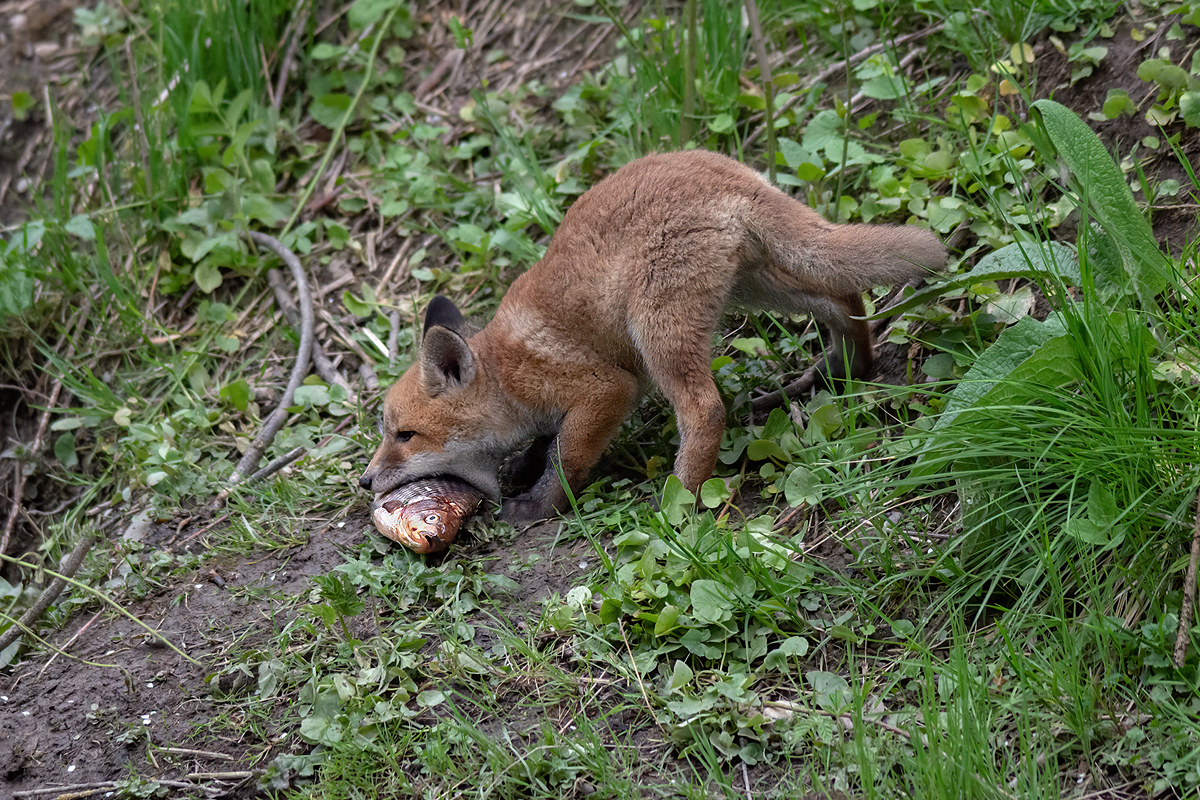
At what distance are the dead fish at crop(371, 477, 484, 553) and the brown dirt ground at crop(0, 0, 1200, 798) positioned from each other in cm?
18

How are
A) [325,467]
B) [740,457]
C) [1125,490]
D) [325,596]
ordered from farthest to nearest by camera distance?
[325,467] → [740,457] → [325,596] → [1125,490]

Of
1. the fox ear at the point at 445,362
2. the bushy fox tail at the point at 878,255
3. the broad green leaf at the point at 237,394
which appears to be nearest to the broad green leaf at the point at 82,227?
the broad green leaf at the point at 237,394

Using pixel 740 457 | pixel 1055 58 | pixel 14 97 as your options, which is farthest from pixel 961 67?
pixel 14 97

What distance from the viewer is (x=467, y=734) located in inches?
122

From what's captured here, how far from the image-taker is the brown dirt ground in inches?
136

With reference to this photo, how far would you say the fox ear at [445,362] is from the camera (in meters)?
4.44

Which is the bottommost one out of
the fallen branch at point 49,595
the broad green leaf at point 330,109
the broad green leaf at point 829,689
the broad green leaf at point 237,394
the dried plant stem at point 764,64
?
the fallen branch at point 49,595

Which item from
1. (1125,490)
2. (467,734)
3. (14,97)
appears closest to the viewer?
(1125,490)

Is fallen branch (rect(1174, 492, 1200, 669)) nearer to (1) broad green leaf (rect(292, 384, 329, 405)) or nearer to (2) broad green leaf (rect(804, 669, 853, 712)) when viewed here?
(2) broad green leaf (rect(804, 669, 853, 712))

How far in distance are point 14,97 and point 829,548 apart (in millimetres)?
7456

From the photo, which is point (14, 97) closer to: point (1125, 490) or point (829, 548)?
point (829, 548)

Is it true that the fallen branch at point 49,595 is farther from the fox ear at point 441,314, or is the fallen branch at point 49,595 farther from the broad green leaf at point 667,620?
the broad green leaf at point 667,620

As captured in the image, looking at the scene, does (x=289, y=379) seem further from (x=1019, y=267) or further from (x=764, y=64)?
(x=1019, y=267)

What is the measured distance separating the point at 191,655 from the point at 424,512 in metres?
1.11
